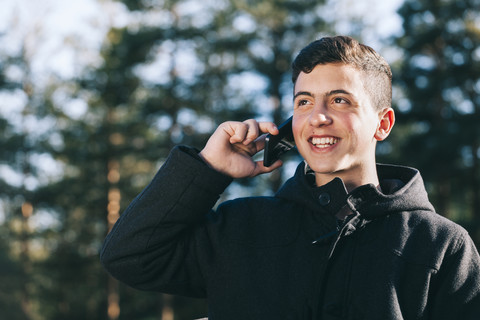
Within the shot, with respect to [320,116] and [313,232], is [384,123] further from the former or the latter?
[313,232]

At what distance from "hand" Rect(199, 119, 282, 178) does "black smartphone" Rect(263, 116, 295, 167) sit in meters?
0.04

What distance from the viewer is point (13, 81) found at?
1616 cm

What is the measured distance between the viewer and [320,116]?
1.98 metres

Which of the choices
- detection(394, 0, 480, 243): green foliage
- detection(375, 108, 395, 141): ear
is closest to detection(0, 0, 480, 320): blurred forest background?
detection(394, 0, 480, 243): green foliage

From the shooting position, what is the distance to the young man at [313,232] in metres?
1.83

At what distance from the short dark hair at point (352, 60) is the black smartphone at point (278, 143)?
203 mm

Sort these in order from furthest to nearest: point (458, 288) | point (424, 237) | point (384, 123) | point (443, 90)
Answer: point (443, 90)
point (384, 123)
point (424, 237)
point (458, 288)

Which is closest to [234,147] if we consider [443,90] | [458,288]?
[458,288]

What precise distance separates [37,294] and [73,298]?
4.43ft

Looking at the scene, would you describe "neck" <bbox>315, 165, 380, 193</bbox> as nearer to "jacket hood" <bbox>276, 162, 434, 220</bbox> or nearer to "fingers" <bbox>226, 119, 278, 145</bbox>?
"jacket hood" <bbox>276, 162, 434, 220</bbox>

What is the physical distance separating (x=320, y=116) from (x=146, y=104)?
12881 mm

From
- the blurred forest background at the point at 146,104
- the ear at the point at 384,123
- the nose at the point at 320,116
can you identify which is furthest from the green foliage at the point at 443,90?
the nose at the point at 320,116

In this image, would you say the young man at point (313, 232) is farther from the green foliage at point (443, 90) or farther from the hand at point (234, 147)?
the green foliage at point (443, 90)

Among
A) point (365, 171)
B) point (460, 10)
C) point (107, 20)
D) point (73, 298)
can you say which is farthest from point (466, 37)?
point (73, 298)
